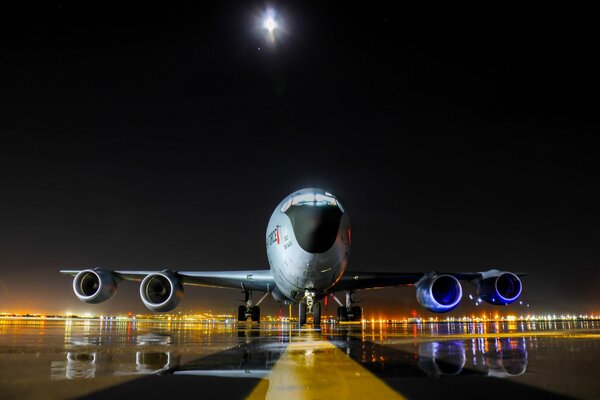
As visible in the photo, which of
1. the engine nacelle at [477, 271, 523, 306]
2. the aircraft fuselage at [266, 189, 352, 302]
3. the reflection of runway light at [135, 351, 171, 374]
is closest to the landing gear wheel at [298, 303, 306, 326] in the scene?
the aircraft fuselage at [266, 189, 352, 302]

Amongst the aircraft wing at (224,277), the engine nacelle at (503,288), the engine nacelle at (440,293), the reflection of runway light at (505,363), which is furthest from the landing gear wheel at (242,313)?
the reflection of runway light at (505,363)

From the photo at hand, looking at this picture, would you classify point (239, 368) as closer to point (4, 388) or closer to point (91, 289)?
point (4, 388)

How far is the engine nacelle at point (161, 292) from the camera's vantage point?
1930cm

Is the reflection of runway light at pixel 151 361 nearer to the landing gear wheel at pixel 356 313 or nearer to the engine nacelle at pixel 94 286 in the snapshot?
the engine nacelle at pixel 94 286

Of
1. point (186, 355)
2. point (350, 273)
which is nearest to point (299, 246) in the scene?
point (350, 273)

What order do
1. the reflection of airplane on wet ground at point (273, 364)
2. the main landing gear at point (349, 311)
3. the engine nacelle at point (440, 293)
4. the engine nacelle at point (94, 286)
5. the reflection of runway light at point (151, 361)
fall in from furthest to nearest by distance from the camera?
1. the main landing gear at point (349, 311)
2. the engine nacelle at point (94, 286)
3. the engine nacelle at point (440, 293)
4. the reflection of runway light at point (151, 361)
5. the reflection of airplane on wet ground at point (273, 364)

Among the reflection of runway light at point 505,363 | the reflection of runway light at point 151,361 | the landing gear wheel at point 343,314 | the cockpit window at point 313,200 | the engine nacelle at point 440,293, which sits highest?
the cockpit window at point 313,200

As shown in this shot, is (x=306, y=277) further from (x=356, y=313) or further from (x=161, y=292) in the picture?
(x=356, y=313)

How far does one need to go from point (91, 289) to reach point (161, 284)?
11.7 feet

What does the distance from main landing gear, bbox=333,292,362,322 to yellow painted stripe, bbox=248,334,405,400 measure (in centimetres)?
1944

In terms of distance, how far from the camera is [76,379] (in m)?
4.27

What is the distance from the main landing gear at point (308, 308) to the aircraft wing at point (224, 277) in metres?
2.14

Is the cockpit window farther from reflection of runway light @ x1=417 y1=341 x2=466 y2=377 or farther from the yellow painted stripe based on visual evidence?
the yellow painted stripe

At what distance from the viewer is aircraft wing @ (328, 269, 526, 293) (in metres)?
22.0
